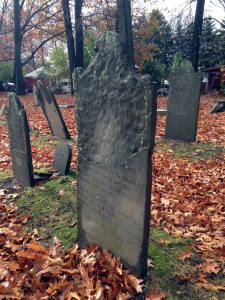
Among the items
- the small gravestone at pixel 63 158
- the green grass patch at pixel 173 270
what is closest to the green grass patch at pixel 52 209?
the small gravestone at pixel 63 158

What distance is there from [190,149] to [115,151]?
5.06 m

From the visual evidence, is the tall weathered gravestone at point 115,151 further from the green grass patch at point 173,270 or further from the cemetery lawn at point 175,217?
the cemetery lawn at point 175,217

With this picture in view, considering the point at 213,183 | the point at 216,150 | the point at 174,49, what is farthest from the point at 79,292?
the point at 174,49

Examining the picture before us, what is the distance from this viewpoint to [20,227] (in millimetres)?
3668

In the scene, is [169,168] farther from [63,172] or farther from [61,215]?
[61,215]

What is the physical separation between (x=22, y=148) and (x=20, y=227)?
1.58 meters

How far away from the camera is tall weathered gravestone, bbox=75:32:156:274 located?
2.38 meters

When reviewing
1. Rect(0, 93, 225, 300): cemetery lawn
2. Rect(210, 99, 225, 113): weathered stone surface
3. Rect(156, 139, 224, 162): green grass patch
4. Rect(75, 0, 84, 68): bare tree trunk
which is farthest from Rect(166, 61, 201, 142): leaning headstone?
Rect(75, 0, 84, 68): bare tree trunk

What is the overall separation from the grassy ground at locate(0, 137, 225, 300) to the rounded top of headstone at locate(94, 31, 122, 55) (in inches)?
93.2

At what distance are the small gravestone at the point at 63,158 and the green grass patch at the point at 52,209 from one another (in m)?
0.23

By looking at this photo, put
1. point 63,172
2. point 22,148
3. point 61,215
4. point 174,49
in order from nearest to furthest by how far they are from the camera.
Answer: point 61,215 < point 22,148 < point 63,172 < point 174,49

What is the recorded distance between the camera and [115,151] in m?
2.68

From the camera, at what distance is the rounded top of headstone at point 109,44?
8.23 ft

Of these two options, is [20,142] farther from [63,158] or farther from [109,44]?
[109,44]
